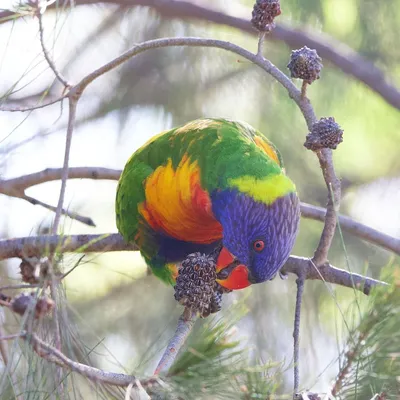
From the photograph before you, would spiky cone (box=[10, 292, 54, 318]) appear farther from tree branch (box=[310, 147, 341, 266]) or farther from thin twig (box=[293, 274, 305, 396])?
tree branch (box=[310, 147, 341, 266])

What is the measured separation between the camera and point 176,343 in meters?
1.32

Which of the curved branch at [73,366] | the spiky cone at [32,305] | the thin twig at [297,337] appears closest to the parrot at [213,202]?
the thin twig at [297,337]

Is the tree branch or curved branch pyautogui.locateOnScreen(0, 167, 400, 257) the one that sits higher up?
curved branch pyautogui.locateOnScreen(0, 167, 400, 257)

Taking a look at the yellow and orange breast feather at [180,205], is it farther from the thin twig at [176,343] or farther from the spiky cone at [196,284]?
the thin twig at [176,343]

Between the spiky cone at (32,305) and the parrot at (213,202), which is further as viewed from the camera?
the parrot at (213,202)

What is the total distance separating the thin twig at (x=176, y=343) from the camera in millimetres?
1199

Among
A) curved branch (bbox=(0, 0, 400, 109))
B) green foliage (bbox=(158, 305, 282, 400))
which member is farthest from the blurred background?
green foliage (bbox=(158, 305, 282, 400))

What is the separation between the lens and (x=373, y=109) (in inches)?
149

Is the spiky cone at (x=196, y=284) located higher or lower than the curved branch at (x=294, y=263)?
lower

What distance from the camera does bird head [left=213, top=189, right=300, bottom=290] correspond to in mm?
1981

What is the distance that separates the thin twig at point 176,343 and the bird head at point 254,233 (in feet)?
1.75

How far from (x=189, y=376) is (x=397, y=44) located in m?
3.02

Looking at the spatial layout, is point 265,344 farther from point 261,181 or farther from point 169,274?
point 261,181

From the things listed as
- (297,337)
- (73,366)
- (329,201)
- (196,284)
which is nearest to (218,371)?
(73,366)
